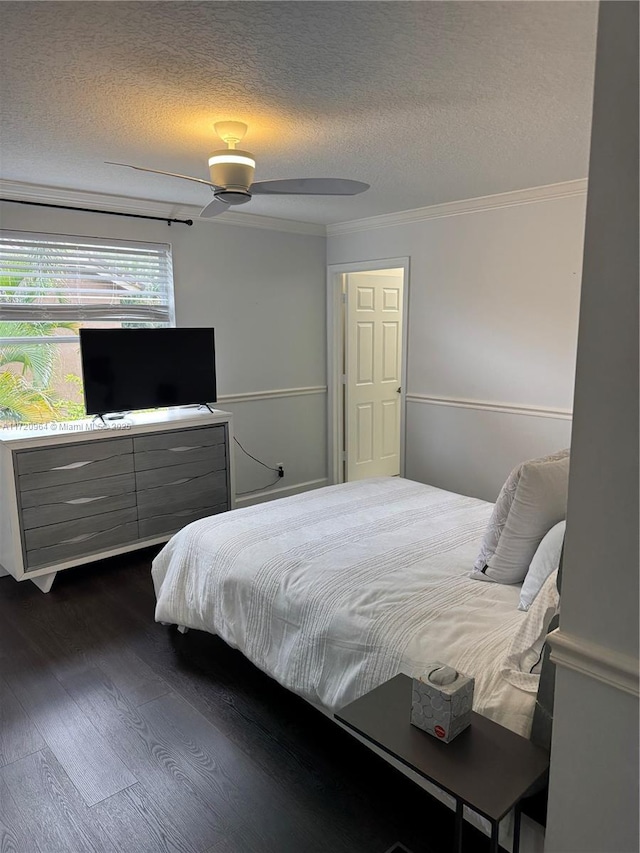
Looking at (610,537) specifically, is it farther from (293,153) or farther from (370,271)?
(370,271)

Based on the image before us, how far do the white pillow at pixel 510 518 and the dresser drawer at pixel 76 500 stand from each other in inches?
91.4

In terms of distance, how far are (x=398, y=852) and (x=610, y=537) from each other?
49.0 inches

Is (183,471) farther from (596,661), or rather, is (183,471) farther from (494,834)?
(596,661)

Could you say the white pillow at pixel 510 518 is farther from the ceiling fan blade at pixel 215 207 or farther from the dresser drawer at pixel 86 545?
the dresser drawer at pixel 86 545

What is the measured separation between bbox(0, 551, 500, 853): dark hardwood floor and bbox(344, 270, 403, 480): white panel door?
2889mm

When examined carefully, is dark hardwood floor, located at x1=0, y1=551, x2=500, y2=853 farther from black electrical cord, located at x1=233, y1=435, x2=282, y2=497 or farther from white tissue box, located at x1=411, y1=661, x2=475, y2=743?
black electrical cord, located at x1=233, y1=435, x2=282, y2=497

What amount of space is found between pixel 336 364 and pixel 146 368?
1.93 m

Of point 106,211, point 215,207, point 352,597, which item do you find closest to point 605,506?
point 352,597

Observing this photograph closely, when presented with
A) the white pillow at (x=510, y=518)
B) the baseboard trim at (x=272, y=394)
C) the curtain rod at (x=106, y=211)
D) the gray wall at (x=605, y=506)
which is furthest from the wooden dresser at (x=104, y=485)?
the gray wall at (x=605, y=506)

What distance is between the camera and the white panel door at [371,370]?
5254 millimetres

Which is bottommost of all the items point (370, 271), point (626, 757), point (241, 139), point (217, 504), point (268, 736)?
point (268, 736)

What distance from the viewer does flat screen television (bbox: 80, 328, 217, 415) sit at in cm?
363

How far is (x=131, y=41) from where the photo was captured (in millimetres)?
1703

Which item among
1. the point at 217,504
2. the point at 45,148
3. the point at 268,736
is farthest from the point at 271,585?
the point at 45,148
